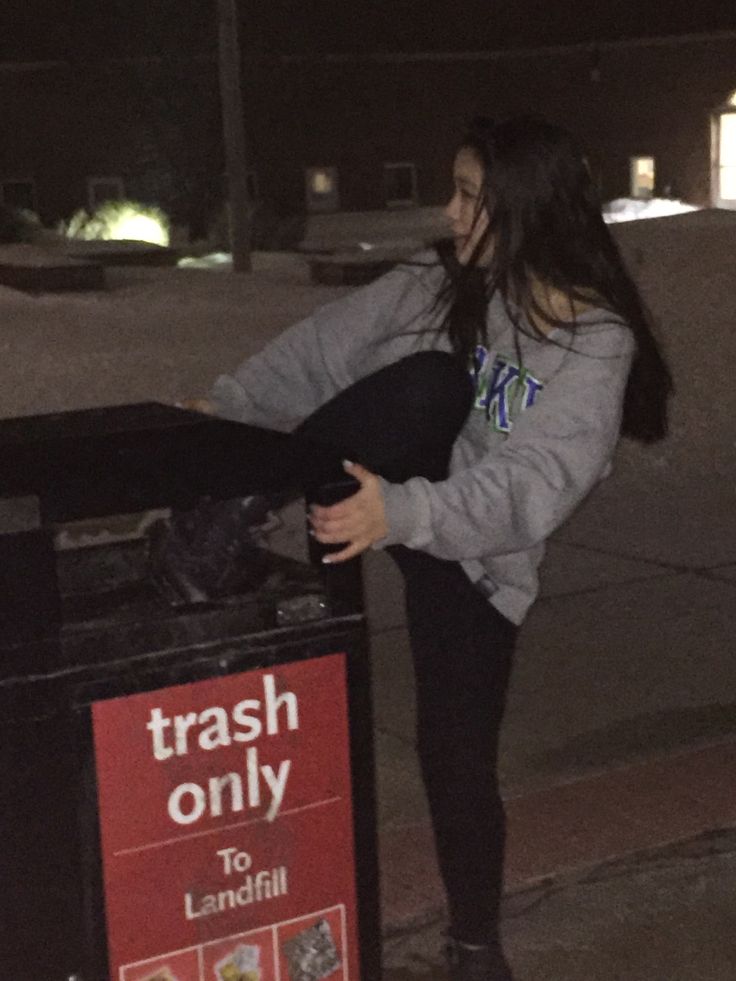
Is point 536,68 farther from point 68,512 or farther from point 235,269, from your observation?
point 68,512

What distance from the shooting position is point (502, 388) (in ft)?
9.29

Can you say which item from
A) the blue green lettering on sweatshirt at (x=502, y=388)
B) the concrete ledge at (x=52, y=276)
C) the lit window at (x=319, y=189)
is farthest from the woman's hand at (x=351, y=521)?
the lit window at (x=319, y=189)

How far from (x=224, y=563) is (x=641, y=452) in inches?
284

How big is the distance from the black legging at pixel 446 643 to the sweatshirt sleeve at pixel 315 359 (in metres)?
0.34

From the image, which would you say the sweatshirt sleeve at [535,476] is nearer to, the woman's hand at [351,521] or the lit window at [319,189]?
the woman's hand at [351,521]

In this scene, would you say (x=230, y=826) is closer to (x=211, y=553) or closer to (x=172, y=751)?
(x=172, y=751)

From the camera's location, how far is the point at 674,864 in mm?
4035

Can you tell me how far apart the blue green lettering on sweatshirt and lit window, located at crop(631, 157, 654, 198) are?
102ft

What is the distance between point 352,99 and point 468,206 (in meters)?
31.2

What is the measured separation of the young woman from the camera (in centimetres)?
255

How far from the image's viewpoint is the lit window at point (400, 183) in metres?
33.4

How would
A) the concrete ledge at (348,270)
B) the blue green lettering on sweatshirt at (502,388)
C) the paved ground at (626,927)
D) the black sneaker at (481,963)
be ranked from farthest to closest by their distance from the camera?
the concrete ledge at (348,270) → the paved ground at (626,927) → the black sneaker at (481,963) → the blue green lettering on sweatshirt at (502,388)

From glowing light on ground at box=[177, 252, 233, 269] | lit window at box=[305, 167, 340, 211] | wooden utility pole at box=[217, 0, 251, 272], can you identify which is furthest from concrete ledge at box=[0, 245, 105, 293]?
lit window at box=[305, 167, 340, 211]

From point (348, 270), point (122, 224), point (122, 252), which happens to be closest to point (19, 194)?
point (122, 224)
